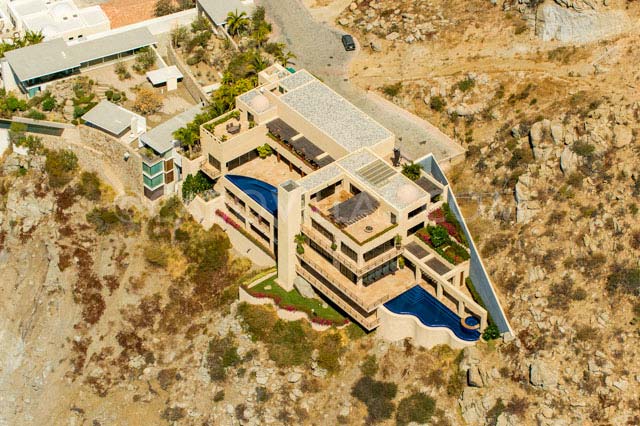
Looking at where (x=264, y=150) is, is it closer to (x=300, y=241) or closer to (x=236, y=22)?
(x=300, y=241)

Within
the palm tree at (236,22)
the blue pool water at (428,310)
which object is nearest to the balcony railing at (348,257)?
the blue pool water at (428,310)

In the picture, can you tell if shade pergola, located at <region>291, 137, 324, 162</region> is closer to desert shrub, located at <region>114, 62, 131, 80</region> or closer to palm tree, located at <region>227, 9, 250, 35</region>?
palm tree, located at <region>227, 9, 250, 35</region>

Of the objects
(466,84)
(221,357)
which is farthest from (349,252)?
(466,84)

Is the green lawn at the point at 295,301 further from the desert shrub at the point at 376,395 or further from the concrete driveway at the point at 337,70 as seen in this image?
the concrete driveway at the point at 337,70

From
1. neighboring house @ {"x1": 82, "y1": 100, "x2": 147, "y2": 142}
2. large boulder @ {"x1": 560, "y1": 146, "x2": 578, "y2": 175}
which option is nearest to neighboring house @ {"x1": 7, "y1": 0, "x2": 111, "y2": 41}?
neighboring house @ {"x1": 82, "y1": 100, "x2": 147, "y2": 142}

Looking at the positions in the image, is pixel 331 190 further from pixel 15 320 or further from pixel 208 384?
pixel 15 320

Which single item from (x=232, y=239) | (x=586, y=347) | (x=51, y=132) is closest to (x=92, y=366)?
(x=232, y=239)
